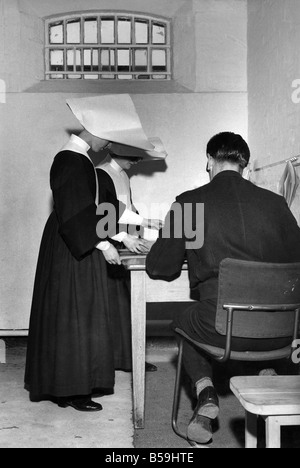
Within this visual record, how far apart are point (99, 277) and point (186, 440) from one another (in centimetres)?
101

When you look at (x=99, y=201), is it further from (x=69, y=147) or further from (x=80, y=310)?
(x=80, y=310)

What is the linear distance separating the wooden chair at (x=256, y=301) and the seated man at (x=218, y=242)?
0.06 metres

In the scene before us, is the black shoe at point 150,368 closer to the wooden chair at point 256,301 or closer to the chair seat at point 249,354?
the chair seat at point 249,354

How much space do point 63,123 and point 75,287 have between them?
198cm

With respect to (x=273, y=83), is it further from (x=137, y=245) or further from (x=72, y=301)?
(x=72, y=301)

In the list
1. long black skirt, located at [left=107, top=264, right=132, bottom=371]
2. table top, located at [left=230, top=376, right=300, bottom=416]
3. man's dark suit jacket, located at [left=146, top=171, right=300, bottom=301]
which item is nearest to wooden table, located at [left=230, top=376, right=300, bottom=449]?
table top, located at [left=230, top=376, right=300, bottom=416]

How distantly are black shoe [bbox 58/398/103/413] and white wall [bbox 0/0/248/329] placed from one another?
173 cm

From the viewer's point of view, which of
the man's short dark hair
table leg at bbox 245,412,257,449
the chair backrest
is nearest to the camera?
table leg at bbox 245,412,257,449

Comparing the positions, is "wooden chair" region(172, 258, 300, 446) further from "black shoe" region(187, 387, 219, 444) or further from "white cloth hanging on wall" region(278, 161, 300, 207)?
"white cloth hanging on wall" region(278, 161, 300, 207)

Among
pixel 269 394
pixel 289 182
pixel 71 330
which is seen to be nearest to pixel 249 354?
pixel 269 394

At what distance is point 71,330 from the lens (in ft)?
11.1

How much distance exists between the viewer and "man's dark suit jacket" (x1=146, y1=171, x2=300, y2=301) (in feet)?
8.48

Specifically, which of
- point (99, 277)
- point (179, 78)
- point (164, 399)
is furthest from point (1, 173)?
point (164, 399)

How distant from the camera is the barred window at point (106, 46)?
16.6ft
